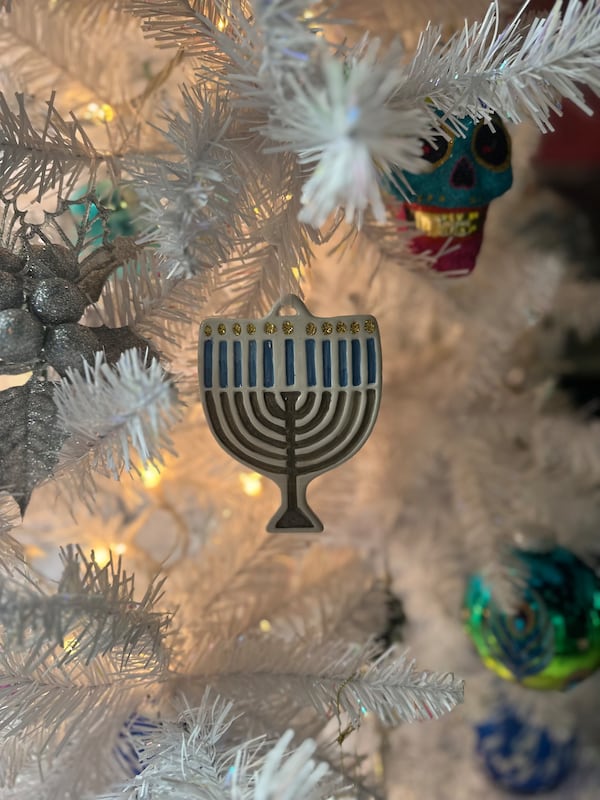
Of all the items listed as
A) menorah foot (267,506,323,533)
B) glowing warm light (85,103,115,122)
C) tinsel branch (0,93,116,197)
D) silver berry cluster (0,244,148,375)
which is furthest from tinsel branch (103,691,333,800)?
glowing warm light (85,103,115,122)

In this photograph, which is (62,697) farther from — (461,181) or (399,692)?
(461,181)

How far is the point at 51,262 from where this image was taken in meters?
0.40

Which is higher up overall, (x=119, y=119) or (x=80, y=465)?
(x=119, y=119)

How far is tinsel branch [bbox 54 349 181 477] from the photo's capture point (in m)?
0.32

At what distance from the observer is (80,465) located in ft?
1.32

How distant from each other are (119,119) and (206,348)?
240 mm

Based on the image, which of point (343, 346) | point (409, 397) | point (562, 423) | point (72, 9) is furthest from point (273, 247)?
point (562, 423)

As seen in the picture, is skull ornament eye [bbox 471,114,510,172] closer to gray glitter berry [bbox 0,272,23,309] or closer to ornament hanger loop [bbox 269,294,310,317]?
ornament hanger loop [bbox 269,294,310,317]

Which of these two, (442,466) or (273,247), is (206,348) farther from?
(442,466)

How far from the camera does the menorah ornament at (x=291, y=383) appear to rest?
421mm

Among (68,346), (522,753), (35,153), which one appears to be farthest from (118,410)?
(522,753)

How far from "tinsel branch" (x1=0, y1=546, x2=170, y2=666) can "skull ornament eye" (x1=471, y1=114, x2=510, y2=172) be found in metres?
0.35

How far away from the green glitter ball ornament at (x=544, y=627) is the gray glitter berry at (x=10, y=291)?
0.54 metres

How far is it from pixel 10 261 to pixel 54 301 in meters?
0.04
